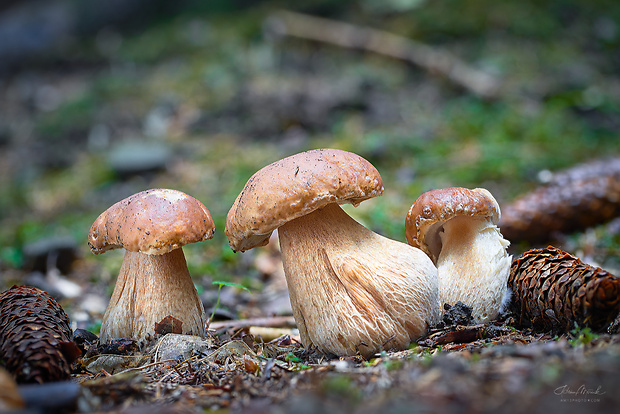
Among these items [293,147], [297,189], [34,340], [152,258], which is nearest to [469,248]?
[297,189]

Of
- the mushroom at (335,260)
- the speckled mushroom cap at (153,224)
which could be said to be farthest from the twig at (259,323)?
the speckled mushroom cap at (153,224)

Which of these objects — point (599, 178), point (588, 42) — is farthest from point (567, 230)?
point (588, 42)

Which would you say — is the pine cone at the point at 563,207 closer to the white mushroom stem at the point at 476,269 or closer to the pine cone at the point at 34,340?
the white mushroom stem at the point at 476,269

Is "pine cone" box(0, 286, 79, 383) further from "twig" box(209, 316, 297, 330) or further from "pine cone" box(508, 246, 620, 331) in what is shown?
"pine cone" box(508, 246, 620, 331)

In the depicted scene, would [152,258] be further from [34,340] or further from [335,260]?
[335,260]

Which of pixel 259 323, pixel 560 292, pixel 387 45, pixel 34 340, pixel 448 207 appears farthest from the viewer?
pixel 387 45

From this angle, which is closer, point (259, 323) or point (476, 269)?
point (476, 269)
